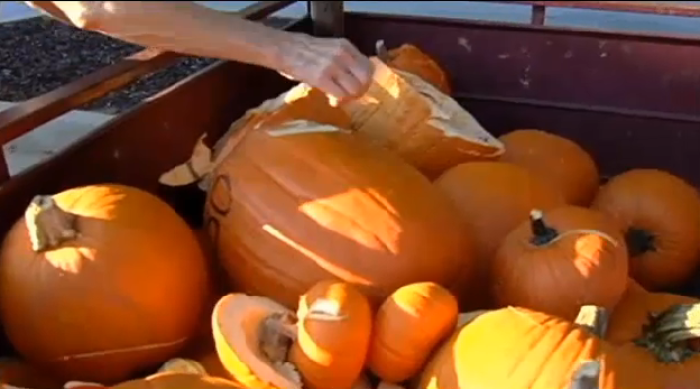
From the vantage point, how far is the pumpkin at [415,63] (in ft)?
4.23

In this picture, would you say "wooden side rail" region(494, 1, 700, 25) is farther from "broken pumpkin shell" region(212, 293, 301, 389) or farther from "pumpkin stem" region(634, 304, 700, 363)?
"broken pumpkin shell" region(212, 293, 301, 389)

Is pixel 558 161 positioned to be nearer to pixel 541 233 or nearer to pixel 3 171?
pixel 541 233

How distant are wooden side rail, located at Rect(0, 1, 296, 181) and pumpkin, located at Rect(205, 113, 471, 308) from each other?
144 millimetres

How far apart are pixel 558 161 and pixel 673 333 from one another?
1.15ft

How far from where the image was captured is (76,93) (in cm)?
93

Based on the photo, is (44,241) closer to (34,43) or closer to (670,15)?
(34,43)

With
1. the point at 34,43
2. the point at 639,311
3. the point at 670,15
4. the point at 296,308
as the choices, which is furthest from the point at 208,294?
the point at 670,15

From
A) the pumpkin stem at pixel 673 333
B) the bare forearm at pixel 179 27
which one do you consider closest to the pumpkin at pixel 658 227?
the pumpkin stem at pixel 673 333

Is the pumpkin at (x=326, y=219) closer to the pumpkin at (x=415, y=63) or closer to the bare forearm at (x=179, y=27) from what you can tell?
the bare forearm at (x=179, y=27)

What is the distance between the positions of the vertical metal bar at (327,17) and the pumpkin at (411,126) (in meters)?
0.27

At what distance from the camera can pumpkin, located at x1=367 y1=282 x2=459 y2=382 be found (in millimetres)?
808

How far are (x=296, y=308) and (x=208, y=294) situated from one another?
0.10 m

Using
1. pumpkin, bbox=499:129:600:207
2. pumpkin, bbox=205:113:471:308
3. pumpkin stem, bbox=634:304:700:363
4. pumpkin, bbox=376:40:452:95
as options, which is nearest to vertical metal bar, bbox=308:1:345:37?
pumpkin, bbox=376:40:452:95

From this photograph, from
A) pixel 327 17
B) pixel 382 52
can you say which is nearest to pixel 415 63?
pixel 382 52
